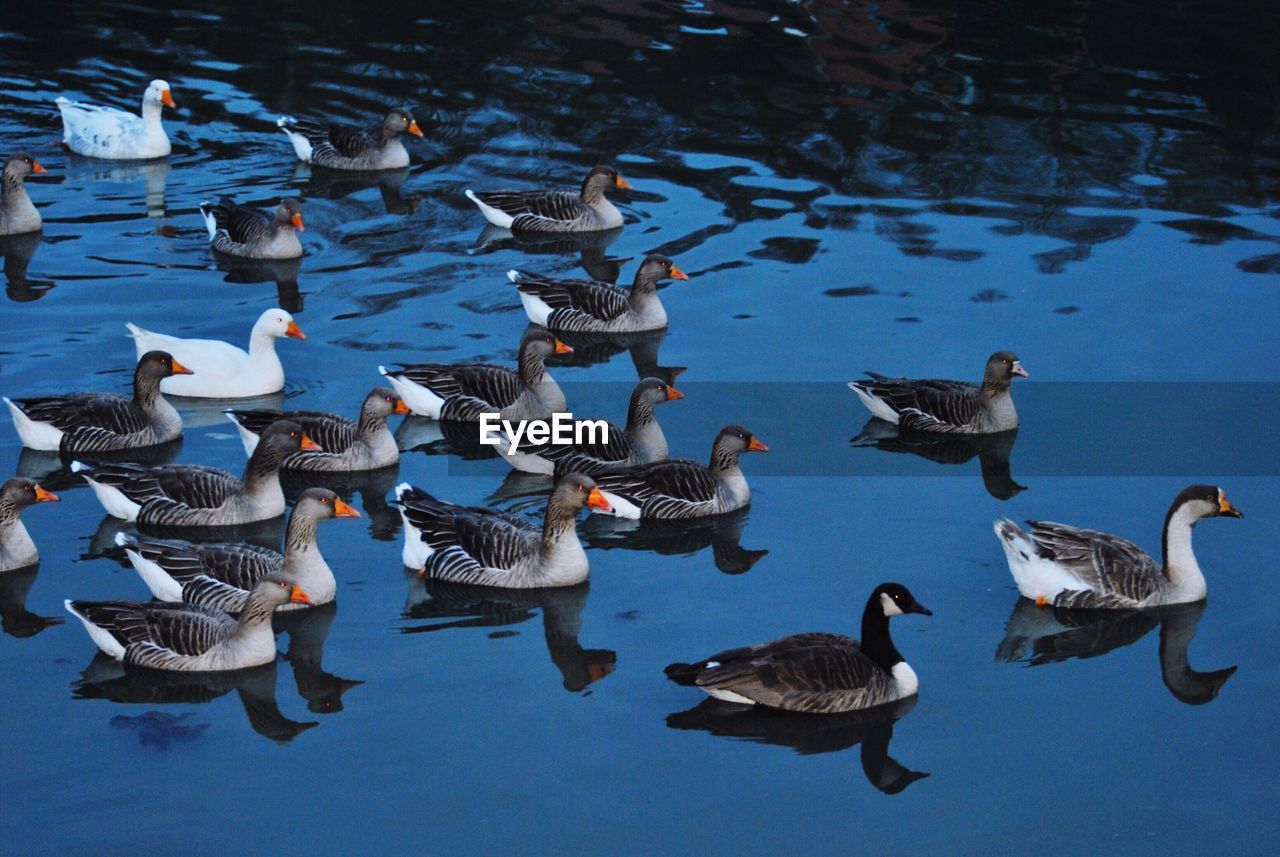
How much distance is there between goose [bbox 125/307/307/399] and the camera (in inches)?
771

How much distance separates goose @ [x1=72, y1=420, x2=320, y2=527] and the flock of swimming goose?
2cm

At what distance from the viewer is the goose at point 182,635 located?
14195 millimetres

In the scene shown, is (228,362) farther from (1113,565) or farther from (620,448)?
(1113,565)

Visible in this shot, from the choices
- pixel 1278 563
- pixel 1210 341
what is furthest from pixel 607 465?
pixel 1210 341

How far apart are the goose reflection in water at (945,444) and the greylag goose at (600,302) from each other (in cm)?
362

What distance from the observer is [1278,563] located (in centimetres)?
1634

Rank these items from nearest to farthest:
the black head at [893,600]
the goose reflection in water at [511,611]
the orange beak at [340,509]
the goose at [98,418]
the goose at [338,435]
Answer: the black head at [893,600], the goose reflection in water at [511,611], the orange beak at [340,509], the goose at [338,435], the goose at [98,418]

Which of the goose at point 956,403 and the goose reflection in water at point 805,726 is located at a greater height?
the goose at point 956,403

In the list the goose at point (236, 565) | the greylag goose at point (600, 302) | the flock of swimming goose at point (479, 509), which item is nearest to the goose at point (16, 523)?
the flock of swimming goose at point (479, 509)

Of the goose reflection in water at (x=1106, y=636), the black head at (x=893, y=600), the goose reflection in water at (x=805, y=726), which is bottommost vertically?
the goose reflection in water at (x=805, y=726)

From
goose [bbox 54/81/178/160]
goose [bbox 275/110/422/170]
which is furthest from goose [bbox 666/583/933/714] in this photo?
goose [bbox 54/81/178/160]

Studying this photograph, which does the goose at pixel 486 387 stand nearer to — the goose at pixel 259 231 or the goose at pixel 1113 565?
the goose at pixel 259 231

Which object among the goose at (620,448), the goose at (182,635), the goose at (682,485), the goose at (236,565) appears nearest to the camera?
the goose at (182,635)

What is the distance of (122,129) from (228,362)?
9824 mm
